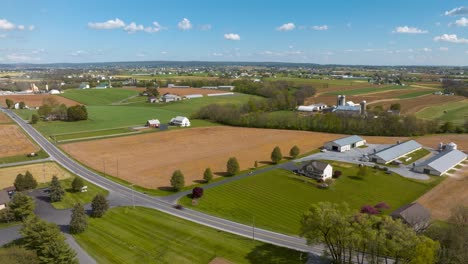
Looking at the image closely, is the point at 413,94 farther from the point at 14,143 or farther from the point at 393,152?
the point at 14,143

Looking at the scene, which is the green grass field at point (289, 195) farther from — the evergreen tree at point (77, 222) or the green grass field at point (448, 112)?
the green grass field at point (448, 112)

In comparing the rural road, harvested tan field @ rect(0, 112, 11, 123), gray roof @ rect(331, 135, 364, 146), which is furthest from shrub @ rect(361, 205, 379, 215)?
harvested tan field @ rect(0, 112, 11, 123)

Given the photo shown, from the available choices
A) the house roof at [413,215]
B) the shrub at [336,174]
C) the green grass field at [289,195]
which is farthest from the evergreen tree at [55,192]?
the house roof at [413,215]

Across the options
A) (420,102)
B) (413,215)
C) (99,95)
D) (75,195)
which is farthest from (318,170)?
(99,95)

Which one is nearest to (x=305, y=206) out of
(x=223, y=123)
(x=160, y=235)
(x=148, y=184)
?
(x=160, y=235)

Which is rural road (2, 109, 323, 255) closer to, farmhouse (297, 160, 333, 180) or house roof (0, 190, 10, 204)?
house roof (0, 190, 10, 204)
